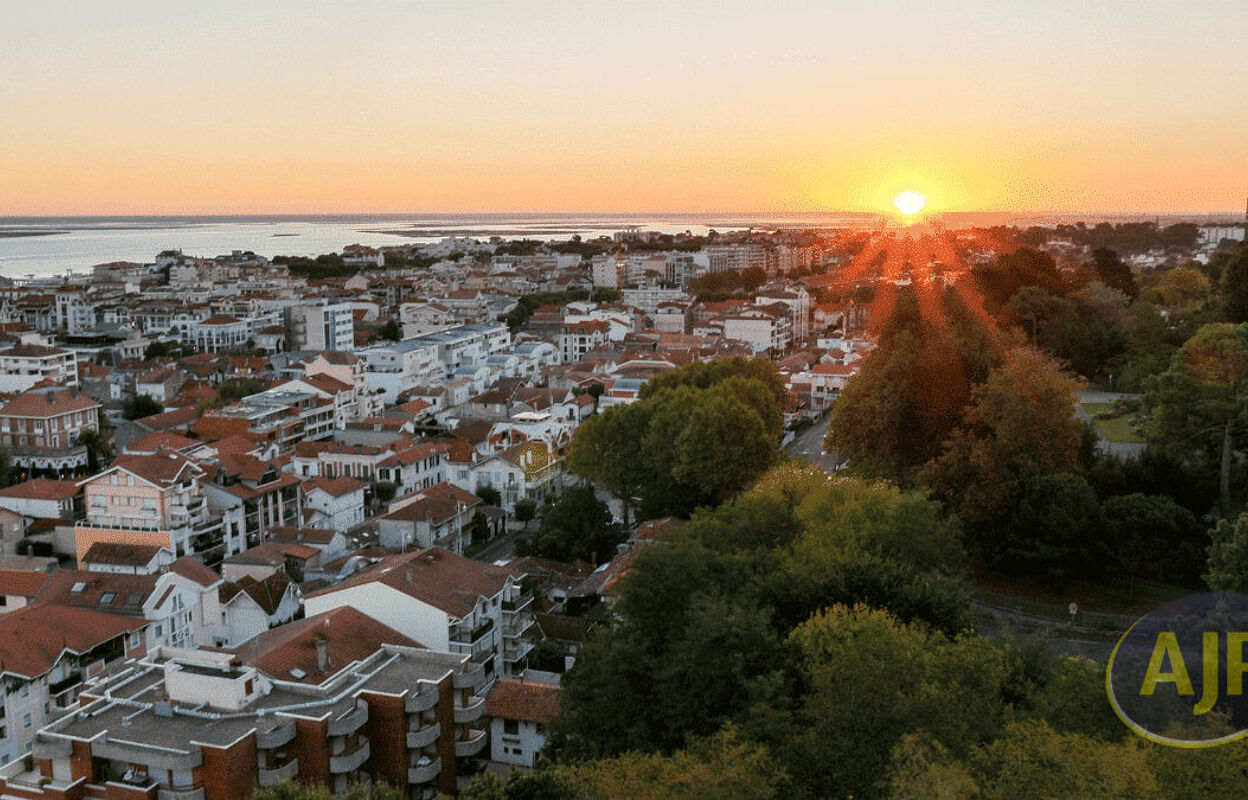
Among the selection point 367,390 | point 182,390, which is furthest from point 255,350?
point 367,390

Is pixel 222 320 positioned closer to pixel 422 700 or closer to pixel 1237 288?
pixel 1237 288

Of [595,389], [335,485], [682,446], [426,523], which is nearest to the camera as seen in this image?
[426,523]

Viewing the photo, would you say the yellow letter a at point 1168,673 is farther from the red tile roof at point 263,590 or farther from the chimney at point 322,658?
the red tile roof at point 263,590

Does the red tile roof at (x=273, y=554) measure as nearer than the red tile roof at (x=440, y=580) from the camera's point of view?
No

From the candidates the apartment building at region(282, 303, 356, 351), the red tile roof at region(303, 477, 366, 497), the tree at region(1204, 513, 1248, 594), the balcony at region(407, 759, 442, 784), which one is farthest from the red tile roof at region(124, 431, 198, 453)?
the apartment building at region(282, 303, 356, 351)

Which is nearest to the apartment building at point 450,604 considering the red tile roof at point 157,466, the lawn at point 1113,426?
the red tile roof at point 157,466

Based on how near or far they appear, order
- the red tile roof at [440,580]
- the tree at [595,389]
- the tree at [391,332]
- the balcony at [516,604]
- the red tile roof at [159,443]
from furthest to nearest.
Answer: the tree at [391,332] → the tree at [595,389] → the red tile roof at [159,443] → the balcony at [516,604] → the red tile roof at [440,580]

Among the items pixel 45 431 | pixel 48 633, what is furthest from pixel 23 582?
pixel 45 431
